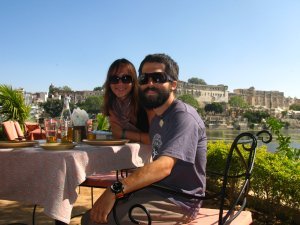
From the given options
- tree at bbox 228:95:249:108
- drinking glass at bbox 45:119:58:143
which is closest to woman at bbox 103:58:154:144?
drinking glass at bbox 45:119:58:143

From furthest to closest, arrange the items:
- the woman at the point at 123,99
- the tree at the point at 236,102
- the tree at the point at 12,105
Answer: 1. the tree at the point at 236,102
2. the tree at the point at 12,105
3. the woman at the point at 123,99

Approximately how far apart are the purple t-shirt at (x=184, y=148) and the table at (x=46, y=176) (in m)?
0.42

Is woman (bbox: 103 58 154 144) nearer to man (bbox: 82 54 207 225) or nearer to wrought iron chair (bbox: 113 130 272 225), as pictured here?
man (bbox: 82 54 207 225)

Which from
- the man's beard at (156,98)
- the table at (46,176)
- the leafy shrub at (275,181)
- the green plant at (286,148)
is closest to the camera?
the table at (46,176)

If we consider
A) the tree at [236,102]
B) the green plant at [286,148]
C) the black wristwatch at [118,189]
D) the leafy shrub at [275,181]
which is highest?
the tree at [236,102]

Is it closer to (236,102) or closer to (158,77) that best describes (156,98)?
(158,77)

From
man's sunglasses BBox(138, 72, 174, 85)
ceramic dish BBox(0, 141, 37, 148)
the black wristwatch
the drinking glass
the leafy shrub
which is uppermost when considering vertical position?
man's sunglasses BBox(138, 72, 174, 85)

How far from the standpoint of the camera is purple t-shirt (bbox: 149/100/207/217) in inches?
65.5

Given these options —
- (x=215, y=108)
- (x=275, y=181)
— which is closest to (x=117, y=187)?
(x=275, y=181)

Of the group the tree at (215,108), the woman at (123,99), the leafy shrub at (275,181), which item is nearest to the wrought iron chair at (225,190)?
the woman at (123,99)

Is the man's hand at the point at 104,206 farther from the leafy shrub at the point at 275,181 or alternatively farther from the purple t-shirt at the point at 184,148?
the leafy shrub at the point at 275,181

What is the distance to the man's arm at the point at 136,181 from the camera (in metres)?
1.58

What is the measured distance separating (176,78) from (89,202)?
301cm

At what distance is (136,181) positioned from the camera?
1579mm
